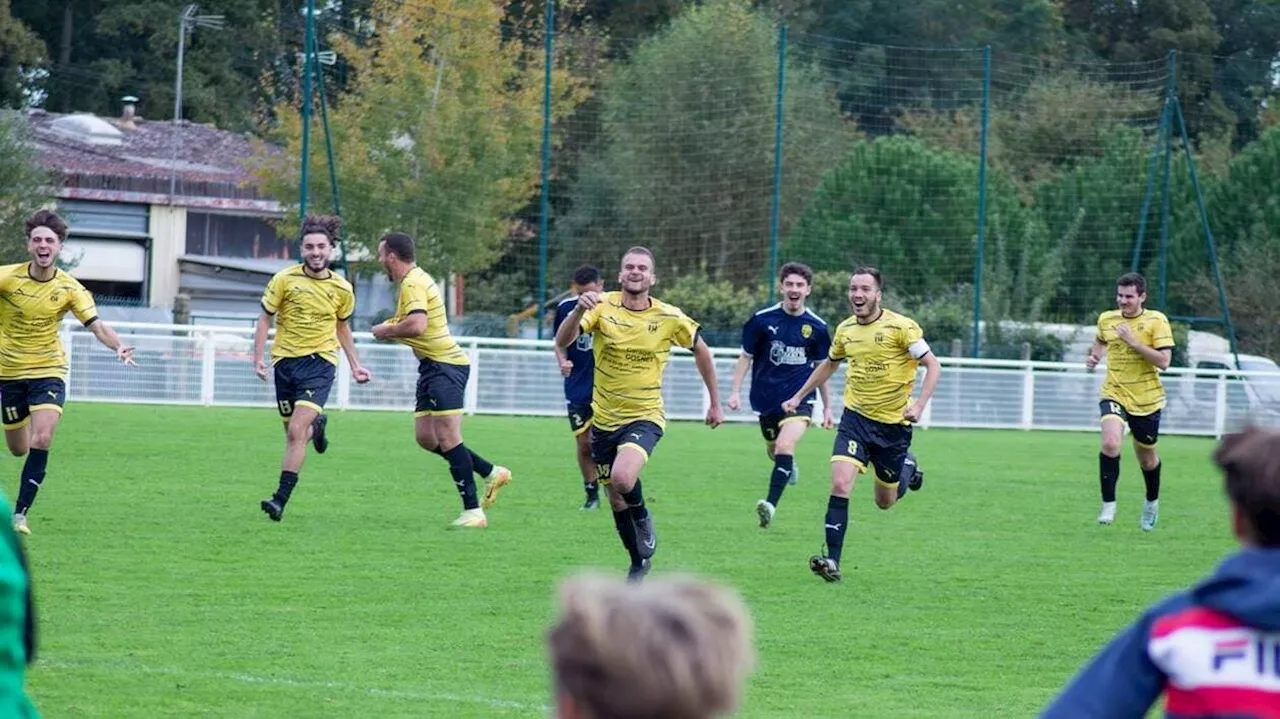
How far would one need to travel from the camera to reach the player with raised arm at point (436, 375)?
12836mm

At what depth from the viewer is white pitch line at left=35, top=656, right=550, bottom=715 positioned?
705 centimetres

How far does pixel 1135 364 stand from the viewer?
15.1m

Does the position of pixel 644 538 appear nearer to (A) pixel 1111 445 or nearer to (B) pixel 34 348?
(B) pixel 34 348

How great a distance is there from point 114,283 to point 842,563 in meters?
39.2

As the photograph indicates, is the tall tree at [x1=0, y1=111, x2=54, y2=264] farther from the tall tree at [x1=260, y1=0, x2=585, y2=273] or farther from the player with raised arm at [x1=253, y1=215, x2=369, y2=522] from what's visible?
the player with raised arm at [x1=253, y1=215, x2=369, y2=522]

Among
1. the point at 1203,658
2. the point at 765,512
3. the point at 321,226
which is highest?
the point at 321,226

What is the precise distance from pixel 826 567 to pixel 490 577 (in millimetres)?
Result: 1984

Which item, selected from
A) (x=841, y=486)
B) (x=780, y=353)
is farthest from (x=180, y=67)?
(x=841, y=486)

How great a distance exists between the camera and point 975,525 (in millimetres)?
14625

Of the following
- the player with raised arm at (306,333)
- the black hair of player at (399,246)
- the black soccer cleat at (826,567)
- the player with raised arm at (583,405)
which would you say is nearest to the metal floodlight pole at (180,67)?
the player with raised arm at (583,405)

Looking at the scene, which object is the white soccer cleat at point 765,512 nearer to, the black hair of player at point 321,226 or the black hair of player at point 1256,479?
the black hair of player at point 321,226

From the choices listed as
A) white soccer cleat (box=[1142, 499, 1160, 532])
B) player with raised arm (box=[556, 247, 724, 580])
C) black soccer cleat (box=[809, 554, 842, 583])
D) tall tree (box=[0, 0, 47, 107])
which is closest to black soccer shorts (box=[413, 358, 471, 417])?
player with raised arm (box=[556, 247, 724, 580])

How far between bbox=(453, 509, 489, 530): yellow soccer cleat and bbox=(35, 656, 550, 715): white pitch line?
552cm

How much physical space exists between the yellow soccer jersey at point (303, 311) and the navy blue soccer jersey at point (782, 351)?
359 cm
